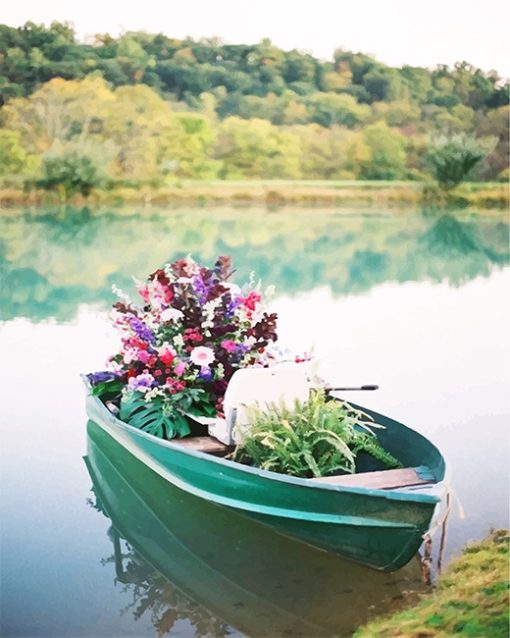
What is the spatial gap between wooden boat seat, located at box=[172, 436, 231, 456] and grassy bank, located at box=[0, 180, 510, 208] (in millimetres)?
3156

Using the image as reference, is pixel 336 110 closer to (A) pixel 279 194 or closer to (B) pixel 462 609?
(A) pixel 279 194

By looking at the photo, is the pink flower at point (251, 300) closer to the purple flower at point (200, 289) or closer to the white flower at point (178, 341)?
the purple flower at point (200, 289)

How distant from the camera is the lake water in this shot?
3.64 meters

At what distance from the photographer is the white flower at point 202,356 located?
4.20m

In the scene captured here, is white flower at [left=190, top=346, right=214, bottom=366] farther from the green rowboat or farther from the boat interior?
the boat interior

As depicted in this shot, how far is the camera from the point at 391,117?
6.93m

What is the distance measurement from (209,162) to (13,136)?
1250mm

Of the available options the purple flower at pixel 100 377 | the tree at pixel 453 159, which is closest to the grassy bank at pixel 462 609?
the purple flower at pixel 100 377

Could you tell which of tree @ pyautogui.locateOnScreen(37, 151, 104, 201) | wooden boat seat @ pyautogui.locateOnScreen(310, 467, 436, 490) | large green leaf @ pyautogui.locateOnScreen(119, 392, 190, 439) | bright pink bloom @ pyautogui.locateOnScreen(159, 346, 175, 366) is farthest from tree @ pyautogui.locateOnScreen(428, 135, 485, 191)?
wooden boat seat @ pyautogui.locateOnScreen(310, 467, 436, 490)

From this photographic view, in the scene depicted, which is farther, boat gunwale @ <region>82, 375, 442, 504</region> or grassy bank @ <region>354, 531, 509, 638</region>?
boat gunwale @ <region>82, 375, 442, 504</region>

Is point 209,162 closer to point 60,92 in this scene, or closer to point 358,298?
point 60,92

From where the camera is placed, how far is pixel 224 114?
672 centimetres

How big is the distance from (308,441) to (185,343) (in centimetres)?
84

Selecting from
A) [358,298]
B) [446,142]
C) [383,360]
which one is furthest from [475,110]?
[358,298]
